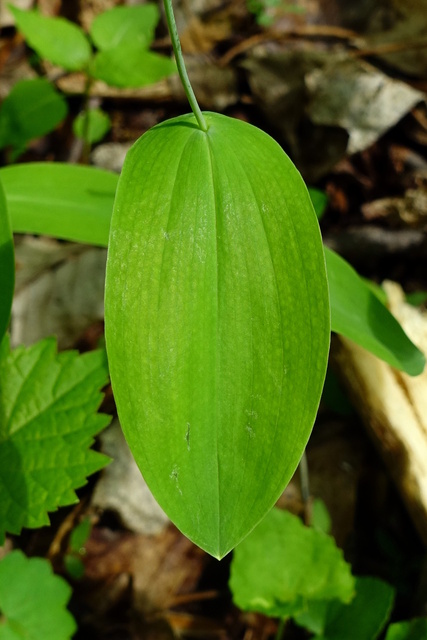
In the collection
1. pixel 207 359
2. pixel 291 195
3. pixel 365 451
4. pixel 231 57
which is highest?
pixel 291 195

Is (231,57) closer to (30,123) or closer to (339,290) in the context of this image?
(30,123)

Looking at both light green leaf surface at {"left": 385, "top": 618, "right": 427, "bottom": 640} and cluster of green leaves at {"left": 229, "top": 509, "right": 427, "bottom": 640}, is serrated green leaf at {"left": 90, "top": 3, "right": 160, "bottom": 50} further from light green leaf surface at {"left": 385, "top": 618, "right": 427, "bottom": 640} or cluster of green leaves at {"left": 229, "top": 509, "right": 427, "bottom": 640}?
light green leaf surface at {"left": 385, "top": 618, "right": 427, "bottom": 640}

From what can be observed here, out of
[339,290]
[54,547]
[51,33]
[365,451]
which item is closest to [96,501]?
[54,547]

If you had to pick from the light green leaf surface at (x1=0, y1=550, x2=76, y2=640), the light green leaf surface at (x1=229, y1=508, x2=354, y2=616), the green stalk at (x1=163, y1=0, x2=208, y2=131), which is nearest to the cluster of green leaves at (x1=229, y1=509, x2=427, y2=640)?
the light green leaf surface at (x1=229, y1=508, x2=354, y2=616)

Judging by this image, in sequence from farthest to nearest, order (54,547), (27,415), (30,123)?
1. (30,123)
2. (54,547)
3. (27,415)

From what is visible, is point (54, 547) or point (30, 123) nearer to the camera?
point (54, 547)

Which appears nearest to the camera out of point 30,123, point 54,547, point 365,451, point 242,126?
point 242,126
